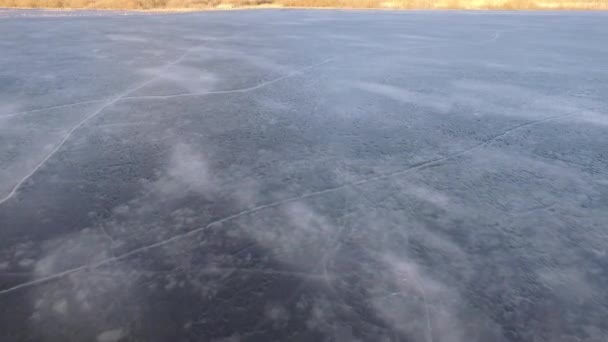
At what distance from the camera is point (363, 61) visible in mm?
6992

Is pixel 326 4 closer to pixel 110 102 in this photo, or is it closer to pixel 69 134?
pixel 110 102

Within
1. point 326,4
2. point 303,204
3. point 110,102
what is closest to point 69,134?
point 110,102

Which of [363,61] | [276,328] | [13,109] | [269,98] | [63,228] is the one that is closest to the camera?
[276,328]

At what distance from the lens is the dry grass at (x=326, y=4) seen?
15.6 m

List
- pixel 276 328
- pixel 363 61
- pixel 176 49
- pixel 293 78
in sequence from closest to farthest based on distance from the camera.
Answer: pixel 276 328, pixel 293 78, pixel 363 61, pixel 176 49

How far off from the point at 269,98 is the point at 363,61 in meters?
2.43

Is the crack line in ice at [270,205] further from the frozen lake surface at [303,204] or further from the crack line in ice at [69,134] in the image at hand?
the crack line in ice at [69,134]

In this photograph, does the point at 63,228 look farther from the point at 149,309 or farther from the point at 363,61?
the point at 363,61

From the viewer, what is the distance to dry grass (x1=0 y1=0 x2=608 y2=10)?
1560cm

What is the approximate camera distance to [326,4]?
17453 millimetres

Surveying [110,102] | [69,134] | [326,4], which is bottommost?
[69,134]

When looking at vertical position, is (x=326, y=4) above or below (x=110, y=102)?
above

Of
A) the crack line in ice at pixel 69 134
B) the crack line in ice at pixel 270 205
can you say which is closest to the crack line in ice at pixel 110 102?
the crack line in ice at pixel 69 134

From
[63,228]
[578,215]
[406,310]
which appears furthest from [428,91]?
[63,228]
